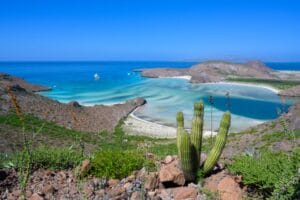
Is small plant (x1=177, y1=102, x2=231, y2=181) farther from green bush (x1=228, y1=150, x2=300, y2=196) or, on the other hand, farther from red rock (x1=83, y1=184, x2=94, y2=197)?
red rock (x1=83, y1=184, x2=94, y2=197)

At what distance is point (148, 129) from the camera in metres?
37.8

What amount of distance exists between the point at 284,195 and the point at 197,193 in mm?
1815

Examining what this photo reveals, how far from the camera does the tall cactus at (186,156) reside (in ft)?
23.4

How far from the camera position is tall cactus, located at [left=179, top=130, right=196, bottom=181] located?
23.4 ft

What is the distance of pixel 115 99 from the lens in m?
66.8

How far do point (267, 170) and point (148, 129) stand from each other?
31.9 meters

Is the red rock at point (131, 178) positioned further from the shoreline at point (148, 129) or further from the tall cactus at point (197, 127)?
the shoreline at point (148, 129)

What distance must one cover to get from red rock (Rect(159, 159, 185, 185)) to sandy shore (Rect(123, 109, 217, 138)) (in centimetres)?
2651

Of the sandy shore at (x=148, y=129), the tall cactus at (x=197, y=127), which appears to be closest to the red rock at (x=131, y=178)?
the tall cactus at (x=197, y=127)

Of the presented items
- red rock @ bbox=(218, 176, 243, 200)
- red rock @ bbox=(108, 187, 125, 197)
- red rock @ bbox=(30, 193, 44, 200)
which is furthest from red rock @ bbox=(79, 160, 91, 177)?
red rock @ bbox=(218, 176, 243, 200)

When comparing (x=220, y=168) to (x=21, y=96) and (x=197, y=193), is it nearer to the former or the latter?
(x=197, y=193)

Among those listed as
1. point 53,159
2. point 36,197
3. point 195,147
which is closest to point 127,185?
point 36,197

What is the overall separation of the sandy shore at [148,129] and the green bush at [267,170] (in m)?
26.8

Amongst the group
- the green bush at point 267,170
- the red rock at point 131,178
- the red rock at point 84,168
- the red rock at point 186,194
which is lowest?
the red rock at point 186,194
